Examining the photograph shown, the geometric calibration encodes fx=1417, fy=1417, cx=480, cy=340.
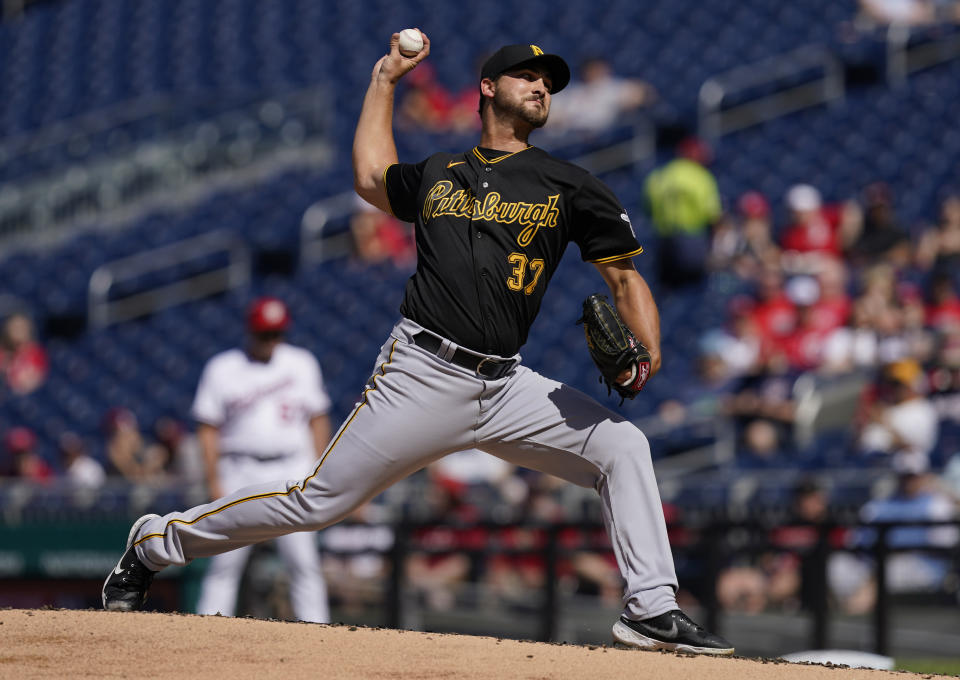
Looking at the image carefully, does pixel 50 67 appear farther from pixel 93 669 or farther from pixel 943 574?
pixel 93 669

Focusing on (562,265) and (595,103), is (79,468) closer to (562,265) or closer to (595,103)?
(562,265)

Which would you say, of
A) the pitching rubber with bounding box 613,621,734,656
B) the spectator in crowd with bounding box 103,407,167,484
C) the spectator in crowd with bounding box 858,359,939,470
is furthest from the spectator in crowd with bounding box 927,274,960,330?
→ the pitching rubber with bounding box 613,621,734,656

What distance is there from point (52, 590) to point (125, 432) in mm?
2179

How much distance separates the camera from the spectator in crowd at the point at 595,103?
1404 centimetres

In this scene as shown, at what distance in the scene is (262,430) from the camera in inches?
248

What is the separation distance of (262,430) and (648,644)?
2.78 metres

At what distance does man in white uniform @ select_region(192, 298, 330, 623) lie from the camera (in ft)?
20.2

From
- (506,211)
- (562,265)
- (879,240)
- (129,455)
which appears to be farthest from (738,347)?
(506,211)

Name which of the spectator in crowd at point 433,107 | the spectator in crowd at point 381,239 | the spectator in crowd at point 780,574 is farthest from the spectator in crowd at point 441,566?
the spectator in crowd at point 433,107

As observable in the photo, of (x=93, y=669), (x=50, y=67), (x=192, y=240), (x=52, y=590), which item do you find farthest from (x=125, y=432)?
(x=50, y=67)

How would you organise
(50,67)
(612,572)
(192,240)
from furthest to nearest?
(50,67)
(192,240)
(612,572)

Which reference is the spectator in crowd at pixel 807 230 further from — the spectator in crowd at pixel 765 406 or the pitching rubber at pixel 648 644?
the pitching rubber at pixel 648 644

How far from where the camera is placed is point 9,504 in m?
8.84

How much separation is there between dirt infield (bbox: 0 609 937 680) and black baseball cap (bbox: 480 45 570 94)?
1.63 m
